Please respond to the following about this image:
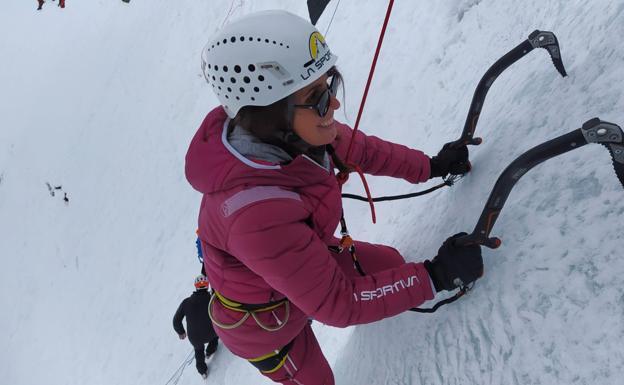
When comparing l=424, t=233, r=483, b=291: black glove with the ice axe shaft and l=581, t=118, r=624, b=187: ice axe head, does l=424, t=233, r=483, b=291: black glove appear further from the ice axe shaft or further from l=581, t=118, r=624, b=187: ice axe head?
the ice axe shaft

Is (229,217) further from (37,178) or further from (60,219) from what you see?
(37,178)

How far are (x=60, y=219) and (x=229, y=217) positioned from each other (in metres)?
11.4

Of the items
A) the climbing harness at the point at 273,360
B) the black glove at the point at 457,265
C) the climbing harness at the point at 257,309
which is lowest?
the climbing harness at the point at 273,360

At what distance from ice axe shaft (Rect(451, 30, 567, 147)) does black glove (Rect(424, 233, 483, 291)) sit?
77 centimetres

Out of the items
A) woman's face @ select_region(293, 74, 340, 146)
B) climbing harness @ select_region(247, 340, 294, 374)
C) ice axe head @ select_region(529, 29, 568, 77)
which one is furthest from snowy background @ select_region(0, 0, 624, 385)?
woman's face @ select_region(293, 74, 340, 146)

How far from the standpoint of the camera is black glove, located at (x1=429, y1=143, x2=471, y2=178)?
2.38 metres

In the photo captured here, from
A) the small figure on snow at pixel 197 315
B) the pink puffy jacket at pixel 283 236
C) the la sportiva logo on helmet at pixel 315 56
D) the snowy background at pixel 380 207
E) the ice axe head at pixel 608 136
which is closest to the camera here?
the ice axe head at pixel 608 136

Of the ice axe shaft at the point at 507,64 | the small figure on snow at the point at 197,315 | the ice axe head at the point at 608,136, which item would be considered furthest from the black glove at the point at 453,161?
the small figure on snow at the point at 197,315

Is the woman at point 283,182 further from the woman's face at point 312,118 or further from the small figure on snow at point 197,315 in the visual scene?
the small figure on snow at point 197,315

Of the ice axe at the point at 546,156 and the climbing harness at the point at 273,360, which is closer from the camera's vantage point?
the ice axe at the point at 546,156

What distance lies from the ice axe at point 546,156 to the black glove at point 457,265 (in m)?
0.03

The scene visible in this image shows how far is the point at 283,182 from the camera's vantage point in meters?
1.80

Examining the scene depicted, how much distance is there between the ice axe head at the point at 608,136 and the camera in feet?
4.37

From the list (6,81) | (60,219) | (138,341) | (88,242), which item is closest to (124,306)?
(138,341)
